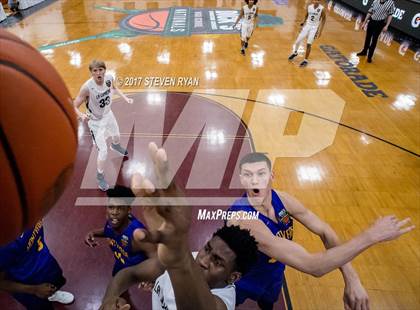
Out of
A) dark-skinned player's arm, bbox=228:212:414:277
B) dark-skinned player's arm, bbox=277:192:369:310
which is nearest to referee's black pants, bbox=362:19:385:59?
dark-skinned player's arm, bbox=277:192:369:310

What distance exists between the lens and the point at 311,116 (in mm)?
6539

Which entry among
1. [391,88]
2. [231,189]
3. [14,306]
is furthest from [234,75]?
[14,306]

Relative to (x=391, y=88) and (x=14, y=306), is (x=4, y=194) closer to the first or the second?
(x=14, y=306)

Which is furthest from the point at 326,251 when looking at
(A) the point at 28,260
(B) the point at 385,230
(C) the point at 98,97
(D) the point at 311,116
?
(D) the point at 311,116

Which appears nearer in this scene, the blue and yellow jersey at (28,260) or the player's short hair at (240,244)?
the player's short hair at (240,244)

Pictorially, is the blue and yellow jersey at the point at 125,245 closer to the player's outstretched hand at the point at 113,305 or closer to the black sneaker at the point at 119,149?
the player's outstretched hand at the point at 113,305

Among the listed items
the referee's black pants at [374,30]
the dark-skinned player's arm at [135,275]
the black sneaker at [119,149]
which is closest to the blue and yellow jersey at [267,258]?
the dark-skinned player's arm at [135,275]

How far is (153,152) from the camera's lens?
1.02 m

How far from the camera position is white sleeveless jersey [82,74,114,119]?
4.35m

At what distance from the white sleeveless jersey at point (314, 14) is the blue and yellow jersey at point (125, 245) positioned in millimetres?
7831

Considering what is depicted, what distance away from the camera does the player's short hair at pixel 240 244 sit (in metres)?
1.97

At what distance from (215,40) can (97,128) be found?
7.59m

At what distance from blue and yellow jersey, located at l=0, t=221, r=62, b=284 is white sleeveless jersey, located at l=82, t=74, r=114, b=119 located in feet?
7.52

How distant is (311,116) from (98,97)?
4187mm
